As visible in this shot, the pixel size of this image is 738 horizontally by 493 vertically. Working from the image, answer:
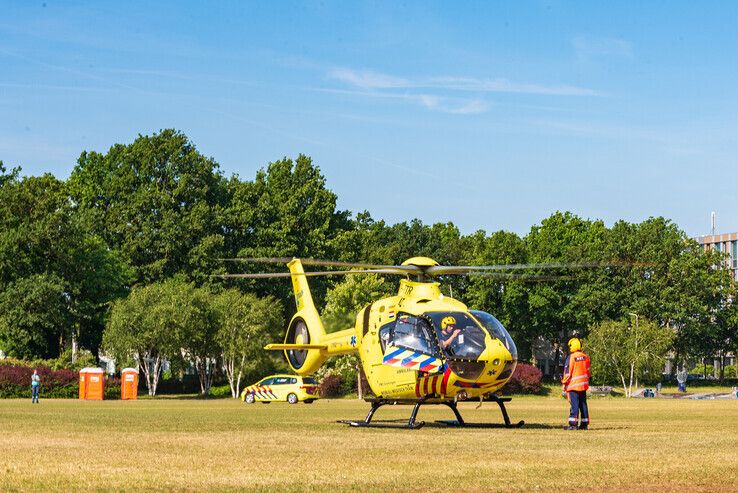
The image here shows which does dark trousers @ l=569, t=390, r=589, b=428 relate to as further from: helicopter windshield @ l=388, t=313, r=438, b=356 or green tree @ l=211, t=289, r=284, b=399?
green tree @ l=211, t=289, r=284, b=399

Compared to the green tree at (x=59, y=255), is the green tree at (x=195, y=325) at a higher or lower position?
lower

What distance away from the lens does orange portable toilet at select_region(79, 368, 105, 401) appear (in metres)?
70.1

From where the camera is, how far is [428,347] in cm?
2844

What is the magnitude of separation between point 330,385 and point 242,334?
22.8ft

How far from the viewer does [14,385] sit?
7238 centimetres

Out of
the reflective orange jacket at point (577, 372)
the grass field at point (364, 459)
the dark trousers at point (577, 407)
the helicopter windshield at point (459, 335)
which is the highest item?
the helicopter windshield at point (459, 335)

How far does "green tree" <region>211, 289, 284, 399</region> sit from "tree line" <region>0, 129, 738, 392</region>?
169 mm

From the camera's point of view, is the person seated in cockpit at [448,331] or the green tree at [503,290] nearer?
the person seated in cockpit at [448,331]

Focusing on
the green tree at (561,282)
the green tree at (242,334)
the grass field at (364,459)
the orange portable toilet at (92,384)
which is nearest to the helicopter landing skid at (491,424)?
the grass field at (364,459)

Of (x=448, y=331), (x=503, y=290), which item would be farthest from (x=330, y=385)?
(x=448, y=331)

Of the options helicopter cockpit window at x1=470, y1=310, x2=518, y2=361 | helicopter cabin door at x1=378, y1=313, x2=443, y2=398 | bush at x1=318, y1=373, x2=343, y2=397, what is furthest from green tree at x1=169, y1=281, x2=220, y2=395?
helicopter cockpit window at x1=470, y1=310, x2=518, y2=361

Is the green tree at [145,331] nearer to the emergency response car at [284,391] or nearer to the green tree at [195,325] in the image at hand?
the green tree at [195,325]

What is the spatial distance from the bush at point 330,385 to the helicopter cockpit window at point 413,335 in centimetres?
5149

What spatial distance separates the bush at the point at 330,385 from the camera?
3167 inches
